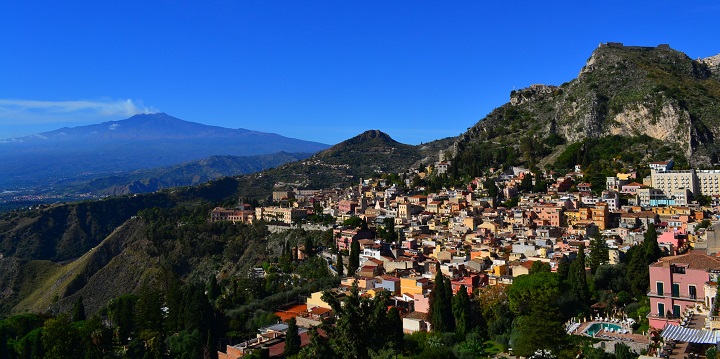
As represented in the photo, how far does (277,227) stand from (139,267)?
49.7 ft

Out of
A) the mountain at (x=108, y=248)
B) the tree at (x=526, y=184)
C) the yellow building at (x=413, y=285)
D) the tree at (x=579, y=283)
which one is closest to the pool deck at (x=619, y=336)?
the tree at (x=579, y=283)

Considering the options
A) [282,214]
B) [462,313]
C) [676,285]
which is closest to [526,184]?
[282,214]

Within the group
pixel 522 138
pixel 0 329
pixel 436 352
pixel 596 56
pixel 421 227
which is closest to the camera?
pixel 436 352

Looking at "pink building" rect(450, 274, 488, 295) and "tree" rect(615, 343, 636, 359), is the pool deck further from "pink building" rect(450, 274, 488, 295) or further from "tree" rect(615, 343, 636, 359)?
"pink building" rect(450, 274, 488, 295)

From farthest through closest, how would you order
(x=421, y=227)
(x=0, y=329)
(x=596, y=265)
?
1. (x=421, y=227)
2. (x=0, y=329)
3. (x=596, y=265)

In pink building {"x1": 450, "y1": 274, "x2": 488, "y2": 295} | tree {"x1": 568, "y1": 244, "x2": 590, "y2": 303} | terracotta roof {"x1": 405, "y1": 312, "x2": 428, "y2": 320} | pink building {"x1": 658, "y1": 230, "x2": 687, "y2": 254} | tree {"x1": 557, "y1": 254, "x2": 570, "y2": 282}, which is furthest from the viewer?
pink building {"x1": 658, "y1": 230, "x2": 687, "y2": 254}

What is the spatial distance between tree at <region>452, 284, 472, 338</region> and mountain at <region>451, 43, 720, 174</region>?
39635 mm

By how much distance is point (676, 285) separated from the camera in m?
22.4

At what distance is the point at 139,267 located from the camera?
6072 cm

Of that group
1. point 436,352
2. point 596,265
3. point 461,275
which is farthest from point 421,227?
point 436,352

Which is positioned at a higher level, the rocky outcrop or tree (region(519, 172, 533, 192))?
the rocky outcrop

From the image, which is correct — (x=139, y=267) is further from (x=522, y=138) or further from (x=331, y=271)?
(x=522, y=138)

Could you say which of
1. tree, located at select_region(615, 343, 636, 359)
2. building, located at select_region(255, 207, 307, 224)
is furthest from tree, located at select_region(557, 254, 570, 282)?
building, located at select_region(255, 207, 307, 224)

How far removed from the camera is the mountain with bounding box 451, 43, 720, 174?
63.4 metres
